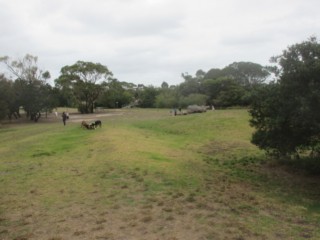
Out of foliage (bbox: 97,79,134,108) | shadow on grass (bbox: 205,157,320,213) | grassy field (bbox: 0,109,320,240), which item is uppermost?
foliage (bbox: 97,79,134,108)

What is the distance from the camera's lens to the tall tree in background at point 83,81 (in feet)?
204

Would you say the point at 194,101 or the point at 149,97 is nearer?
the point at 194,101

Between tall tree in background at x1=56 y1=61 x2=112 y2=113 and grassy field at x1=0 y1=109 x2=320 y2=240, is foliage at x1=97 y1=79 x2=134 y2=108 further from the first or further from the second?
grassy field at x1=0 y1=109 x2=320 y2=240

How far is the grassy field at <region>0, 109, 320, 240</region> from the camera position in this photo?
7934mm

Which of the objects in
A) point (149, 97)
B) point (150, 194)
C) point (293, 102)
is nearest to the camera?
point (150, 194)

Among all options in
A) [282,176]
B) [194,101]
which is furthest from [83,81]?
[282,176]

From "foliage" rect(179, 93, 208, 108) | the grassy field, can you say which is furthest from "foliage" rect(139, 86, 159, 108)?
the grassy field

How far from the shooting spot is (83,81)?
63906 mm

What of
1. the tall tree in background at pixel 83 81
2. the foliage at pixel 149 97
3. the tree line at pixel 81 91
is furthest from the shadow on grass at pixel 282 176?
the foliage at pixel 149 97

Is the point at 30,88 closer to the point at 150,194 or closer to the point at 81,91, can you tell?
the point at 81,91

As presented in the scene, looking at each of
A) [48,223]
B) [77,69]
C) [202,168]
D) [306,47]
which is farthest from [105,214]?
[77,69]

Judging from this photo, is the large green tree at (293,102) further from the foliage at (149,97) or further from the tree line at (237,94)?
the foliage at (149,97)

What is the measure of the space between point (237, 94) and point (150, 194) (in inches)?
2170

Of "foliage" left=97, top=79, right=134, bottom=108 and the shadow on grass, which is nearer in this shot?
the shadow on grass
